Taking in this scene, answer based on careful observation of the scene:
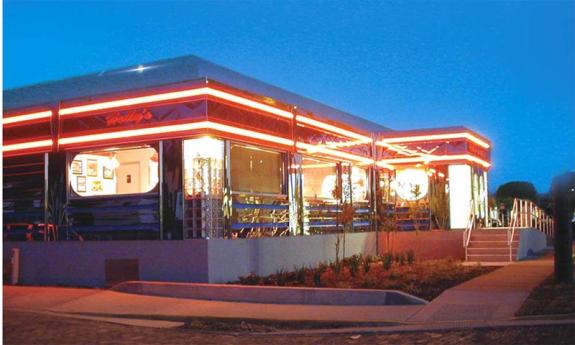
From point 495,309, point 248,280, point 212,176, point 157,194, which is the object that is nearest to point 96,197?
point 157,194

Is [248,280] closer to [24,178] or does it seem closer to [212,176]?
[212,176]

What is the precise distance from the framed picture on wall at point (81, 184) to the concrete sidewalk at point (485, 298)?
973 cm

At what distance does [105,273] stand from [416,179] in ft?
43.5

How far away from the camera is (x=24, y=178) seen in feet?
61.7

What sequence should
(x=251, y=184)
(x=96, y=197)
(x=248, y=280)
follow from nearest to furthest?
(x=248, y=280) < (x=96, y=197) < (x=251, y=184)

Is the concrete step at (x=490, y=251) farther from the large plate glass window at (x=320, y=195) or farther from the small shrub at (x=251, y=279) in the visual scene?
the small shrub at (x=251, y=279)

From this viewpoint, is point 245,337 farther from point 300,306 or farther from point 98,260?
point 98,260

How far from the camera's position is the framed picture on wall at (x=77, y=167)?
18.3 m

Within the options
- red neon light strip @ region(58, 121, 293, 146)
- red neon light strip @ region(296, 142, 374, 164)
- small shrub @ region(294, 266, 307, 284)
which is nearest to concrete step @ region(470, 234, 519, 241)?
red neon light strip @ region(296, 142, 374, 164)

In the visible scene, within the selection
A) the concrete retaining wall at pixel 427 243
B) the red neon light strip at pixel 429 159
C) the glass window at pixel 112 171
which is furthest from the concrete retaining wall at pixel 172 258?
the red neon light strip at pixel 429 159

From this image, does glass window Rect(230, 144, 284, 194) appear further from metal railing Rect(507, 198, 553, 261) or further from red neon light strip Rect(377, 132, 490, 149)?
metal railing Rect(507, 198, 553, 261)

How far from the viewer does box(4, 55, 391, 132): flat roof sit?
18.8 meters

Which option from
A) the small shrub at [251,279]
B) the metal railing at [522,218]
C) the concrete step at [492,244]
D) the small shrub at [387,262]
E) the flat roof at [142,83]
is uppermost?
the flat roof at [142,83]

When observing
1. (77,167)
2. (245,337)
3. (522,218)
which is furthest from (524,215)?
(245,337)
